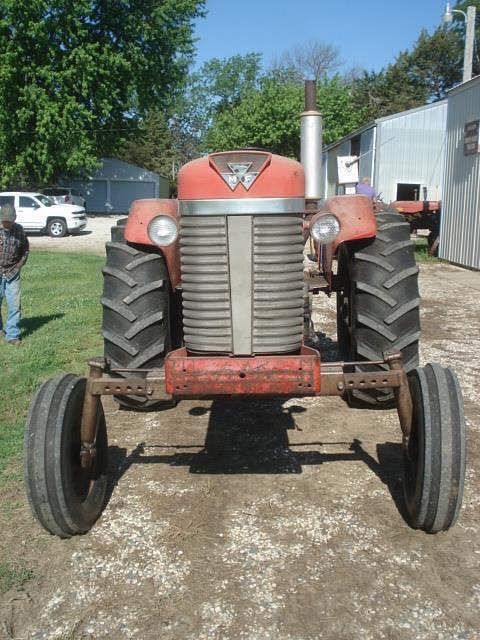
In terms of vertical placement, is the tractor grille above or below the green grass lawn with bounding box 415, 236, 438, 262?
above

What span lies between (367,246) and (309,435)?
58.2 inches

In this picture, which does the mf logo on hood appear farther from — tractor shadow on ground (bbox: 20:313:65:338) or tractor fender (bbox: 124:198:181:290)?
tractor shadow on ground (bbox: 20:313:65:338)

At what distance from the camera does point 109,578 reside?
9.73ft

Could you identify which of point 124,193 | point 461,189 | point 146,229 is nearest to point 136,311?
point 146,229

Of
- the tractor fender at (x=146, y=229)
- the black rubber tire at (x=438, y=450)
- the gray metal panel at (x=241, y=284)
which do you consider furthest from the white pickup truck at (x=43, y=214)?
the black rubber tire at (x=438, y=450)

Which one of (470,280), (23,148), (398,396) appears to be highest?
(23,148)

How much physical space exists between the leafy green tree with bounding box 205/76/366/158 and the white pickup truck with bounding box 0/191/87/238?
A: 15.5 m

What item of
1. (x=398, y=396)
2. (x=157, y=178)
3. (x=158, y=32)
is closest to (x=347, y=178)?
(x=398, y=396)

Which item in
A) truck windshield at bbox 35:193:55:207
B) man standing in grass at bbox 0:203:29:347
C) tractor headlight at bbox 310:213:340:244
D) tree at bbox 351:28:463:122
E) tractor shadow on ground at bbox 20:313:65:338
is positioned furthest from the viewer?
tree at bbox 351:28:463:122

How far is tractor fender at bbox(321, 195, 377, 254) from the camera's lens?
3.89m

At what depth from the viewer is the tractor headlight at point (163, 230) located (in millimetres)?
3492

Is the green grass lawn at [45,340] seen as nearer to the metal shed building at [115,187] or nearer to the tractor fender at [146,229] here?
the tractor fender at [146,229]

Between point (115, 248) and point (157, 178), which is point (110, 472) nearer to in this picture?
point (115, 248)

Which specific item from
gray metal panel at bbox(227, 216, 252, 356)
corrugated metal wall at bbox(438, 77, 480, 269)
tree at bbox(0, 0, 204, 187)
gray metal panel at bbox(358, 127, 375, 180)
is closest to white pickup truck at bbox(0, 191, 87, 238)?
tree at bbox(0, 0, 204, 187)
